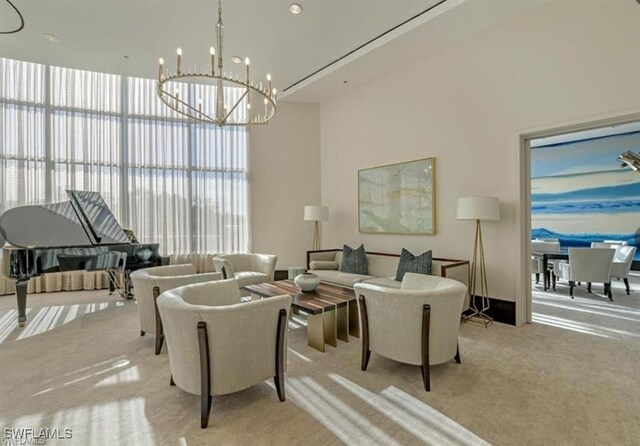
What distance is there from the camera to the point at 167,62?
527 centimetres

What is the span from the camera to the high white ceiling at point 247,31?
12.7 feet

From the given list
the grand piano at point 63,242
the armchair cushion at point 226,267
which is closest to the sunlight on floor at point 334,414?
the armchair cushion at point 226,267

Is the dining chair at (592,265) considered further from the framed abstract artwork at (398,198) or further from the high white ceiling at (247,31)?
the high white ceiling at (247,31)

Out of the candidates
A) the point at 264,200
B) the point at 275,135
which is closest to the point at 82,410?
the point at 264,200

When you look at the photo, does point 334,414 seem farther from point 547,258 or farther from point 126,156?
point 126,156

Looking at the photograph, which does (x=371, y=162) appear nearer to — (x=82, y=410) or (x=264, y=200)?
(x=264, y=200)

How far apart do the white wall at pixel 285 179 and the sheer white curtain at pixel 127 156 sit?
29 centimetres

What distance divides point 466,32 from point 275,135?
3929 mm

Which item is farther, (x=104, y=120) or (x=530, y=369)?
(x=104, y=120)

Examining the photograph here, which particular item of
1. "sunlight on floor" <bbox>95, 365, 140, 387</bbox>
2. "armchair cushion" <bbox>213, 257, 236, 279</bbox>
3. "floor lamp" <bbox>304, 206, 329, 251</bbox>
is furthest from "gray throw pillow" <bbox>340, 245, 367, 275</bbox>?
"sunlight on floor" <bbox>95, 365, 140, 387</bbox>

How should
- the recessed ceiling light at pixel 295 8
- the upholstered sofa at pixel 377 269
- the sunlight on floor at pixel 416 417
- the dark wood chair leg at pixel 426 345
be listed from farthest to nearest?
the upholstered sofa at pixel 377 269 < the recessed ceiling light at pixel 295 8 < the dark wood chair leg at pixel 426 345 < the sunlight on floor at pixel 416 417

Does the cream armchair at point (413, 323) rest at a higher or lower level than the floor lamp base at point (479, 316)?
higher

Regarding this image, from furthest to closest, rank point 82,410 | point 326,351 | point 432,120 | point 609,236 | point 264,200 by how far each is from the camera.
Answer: point 609,236, point 264,200, point 432,120, point 326,351, point 82,410

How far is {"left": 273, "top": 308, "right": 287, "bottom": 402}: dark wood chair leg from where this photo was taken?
2.35 meters
